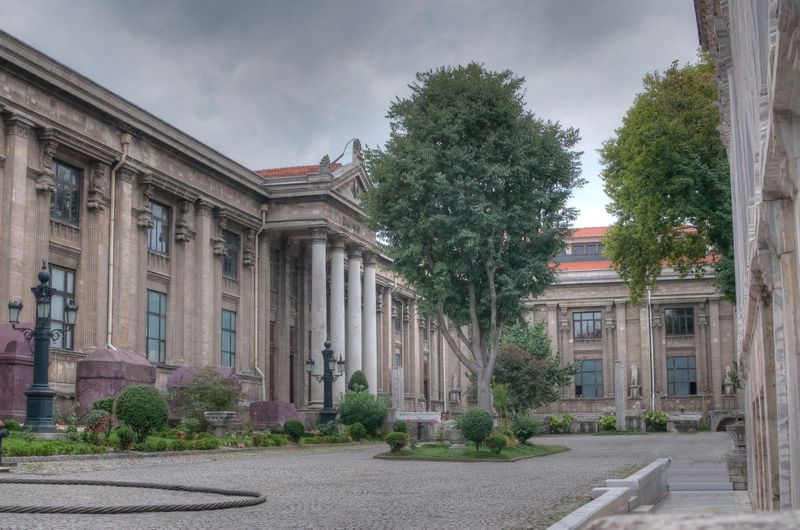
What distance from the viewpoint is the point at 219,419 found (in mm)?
31828

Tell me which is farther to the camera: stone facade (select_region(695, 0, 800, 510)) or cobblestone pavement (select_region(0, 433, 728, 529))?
cobblestone pavement (select_region(0, 433, 728, 529))

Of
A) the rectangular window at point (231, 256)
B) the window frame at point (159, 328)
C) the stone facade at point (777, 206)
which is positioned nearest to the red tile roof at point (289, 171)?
the rectangular window at point (231, 256)

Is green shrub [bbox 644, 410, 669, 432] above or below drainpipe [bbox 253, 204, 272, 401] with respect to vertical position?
below

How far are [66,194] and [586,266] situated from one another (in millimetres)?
48365

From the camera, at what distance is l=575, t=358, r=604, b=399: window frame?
70.4 metres

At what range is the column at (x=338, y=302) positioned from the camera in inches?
1827

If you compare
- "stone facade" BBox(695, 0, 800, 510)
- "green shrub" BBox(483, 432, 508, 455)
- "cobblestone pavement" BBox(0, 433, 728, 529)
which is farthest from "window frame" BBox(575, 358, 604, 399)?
"stone facade" BBox(695, 0, 800, 510)

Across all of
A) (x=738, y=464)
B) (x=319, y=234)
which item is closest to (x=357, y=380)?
(x=319, y=234)

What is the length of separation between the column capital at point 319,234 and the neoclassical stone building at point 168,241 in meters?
0.06

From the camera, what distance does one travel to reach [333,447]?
32.1 metres

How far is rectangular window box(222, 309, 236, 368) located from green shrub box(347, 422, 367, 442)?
800 centimetres

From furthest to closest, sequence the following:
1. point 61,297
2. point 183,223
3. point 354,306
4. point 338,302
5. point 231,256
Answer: point 354,306 < point 338,302 < point 231,256 < point 183,223 < point 61,297

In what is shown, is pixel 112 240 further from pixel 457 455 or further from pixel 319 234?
pixel 457 455

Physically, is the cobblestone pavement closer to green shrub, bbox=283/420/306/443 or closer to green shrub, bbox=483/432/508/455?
green shrub, bbox=483/432/508/455
